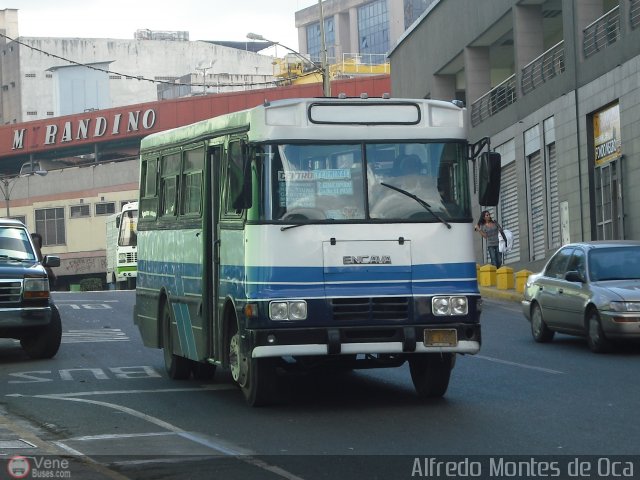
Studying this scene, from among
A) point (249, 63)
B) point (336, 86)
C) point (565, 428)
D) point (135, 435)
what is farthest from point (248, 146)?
point (249, 63)

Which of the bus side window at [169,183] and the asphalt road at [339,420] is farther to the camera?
the bus side window at [169,183]

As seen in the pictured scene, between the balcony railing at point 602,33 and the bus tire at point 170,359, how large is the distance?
19.3 metres

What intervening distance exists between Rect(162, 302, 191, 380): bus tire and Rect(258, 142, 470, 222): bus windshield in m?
4.03

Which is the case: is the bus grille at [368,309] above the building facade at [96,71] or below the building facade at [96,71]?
below

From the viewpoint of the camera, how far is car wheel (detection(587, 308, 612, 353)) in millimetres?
18406

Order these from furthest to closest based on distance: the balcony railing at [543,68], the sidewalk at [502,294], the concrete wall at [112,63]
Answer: the concrete wall at [112,63] → the balcony railing at [543,68] → the sidewalk at [502,294]

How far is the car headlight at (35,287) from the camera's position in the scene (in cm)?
1952

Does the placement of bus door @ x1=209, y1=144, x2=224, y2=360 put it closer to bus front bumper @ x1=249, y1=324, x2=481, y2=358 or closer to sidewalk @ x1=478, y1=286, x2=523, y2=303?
bus front bumper @ x1=249, y1=324, x2=481, y2=358

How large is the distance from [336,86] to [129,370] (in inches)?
2574

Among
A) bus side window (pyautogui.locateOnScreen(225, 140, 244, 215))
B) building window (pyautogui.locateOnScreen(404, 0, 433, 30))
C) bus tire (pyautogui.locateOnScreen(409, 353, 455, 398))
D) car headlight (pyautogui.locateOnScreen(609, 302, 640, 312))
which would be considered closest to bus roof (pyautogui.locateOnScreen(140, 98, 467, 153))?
bus side window (pyautogui.locateOnScreen(225, 140, 244, 215))

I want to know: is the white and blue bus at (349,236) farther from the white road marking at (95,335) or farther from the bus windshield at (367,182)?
the white road marking at (95,335)

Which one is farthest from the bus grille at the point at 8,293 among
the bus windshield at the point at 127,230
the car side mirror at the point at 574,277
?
the bus windshield at the point at 127,230

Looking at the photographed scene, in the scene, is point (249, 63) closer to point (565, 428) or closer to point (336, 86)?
point (336, 86)

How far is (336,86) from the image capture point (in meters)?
82.3
